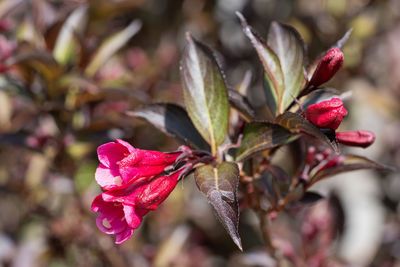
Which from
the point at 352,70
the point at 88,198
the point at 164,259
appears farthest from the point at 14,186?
the point at 352,70

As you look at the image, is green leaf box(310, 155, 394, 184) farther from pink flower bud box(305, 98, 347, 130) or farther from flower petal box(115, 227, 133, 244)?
flower petal box(115, 227, 133, 244)

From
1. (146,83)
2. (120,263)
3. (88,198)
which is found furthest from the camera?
(146,83)

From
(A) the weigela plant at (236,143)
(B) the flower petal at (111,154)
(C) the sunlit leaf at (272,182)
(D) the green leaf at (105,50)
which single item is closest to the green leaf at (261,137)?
(A) the weigela plant at (236,143)

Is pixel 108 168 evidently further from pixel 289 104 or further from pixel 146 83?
pixel 146 83

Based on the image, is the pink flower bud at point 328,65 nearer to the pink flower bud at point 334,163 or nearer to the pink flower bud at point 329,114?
the pink flower bud at point 329,114

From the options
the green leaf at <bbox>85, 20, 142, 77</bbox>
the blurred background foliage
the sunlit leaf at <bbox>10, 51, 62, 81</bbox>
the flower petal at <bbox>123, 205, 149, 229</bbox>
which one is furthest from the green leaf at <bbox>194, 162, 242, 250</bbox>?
the green leaf at <bbox>85, 20, 142, 77</bbox>
